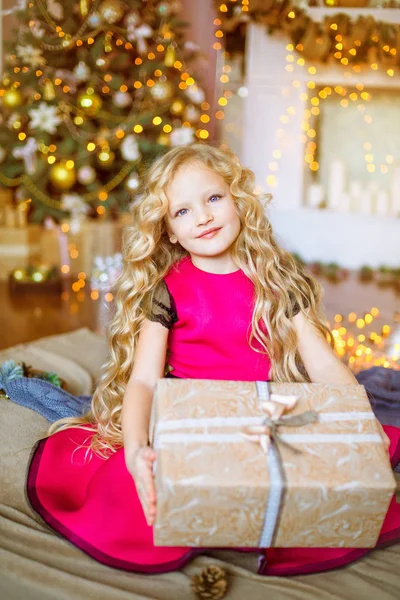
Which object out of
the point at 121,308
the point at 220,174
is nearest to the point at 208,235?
the point at 220,174

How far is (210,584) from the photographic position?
1017mm

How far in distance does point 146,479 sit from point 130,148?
2980 millimetres

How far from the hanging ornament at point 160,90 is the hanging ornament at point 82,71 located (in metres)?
0.37

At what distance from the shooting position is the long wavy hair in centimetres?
138

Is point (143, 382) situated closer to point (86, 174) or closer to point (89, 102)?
point (86, 174)

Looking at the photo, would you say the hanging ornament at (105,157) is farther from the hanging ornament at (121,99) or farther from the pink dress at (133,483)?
the pink dress at (133,483)

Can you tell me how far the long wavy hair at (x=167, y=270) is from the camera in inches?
54.5

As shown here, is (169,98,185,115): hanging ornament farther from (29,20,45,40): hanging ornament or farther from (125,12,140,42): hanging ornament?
(29,20,45,40): hanging ornament

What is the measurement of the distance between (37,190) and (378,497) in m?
3.21

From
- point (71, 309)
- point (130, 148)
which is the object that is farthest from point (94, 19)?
point (71, 309)

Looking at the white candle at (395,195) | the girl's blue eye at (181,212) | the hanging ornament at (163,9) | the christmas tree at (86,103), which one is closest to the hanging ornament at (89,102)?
the christmas tree at (86,103)

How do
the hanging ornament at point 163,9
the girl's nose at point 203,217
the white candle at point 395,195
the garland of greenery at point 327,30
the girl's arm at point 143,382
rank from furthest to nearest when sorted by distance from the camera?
the white candle at point 395,195
the garland of greenery at point 327,30
the hanging ornament at point 163,9
the girl's nose at point 203,217
the girl's arm at point 143,382

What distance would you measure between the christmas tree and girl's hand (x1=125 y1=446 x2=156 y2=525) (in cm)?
282

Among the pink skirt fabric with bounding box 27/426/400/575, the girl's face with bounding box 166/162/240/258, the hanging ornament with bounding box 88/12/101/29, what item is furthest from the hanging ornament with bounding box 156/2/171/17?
the pink skirt fabric with bounding box 27/426/400/575
